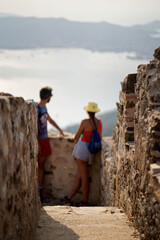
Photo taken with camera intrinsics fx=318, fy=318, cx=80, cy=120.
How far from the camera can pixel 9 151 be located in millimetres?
1692

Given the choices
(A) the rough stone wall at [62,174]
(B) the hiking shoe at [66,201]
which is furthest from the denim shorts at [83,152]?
(B) the hiking shoe at [66,201]

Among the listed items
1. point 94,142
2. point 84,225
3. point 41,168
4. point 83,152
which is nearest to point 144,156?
point 84,225

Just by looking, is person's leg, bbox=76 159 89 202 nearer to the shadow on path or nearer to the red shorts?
the red shorts

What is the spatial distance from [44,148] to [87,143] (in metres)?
0.86

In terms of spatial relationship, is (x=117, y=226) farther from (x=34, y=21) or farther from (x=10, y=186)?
(x=34, y=21)

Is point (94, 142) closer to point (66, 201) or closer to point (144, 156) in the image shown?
point (66, 201)

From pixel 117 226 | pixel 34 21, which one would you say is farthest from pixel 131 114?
pixel 34 21

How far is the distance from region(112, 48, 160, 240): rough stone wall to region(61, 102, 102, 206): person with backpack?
1374 millimetres

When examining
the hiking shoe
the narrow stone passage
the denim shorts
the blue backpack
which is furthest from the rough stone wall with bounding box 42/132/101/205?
the narrow stone passage

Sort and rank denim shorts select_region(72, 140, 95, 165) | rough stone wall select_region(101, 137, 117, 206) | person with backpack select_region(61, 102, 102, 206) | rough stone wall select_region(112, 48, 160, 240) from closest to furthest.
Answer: rough stone wall select_region(112, 48, 160, 240)
rough stone wall select_region(101, 137, 117, 206)
person with backpack select_region(61, 102, 102, 206)
denim shorts select_region(72, 140, 95, 165)

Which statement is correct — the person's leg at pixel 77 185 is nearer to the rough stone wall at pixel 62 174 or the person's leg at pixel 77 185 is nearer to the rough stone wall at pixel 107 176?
the rough stone wall at pixel 62 174

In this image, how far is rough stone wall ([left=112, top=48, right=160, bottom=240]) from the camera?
208cm

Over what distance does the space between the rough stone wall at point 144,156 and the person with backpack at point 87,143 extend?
1.37 metres

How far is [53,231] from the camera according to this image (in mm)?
2598
